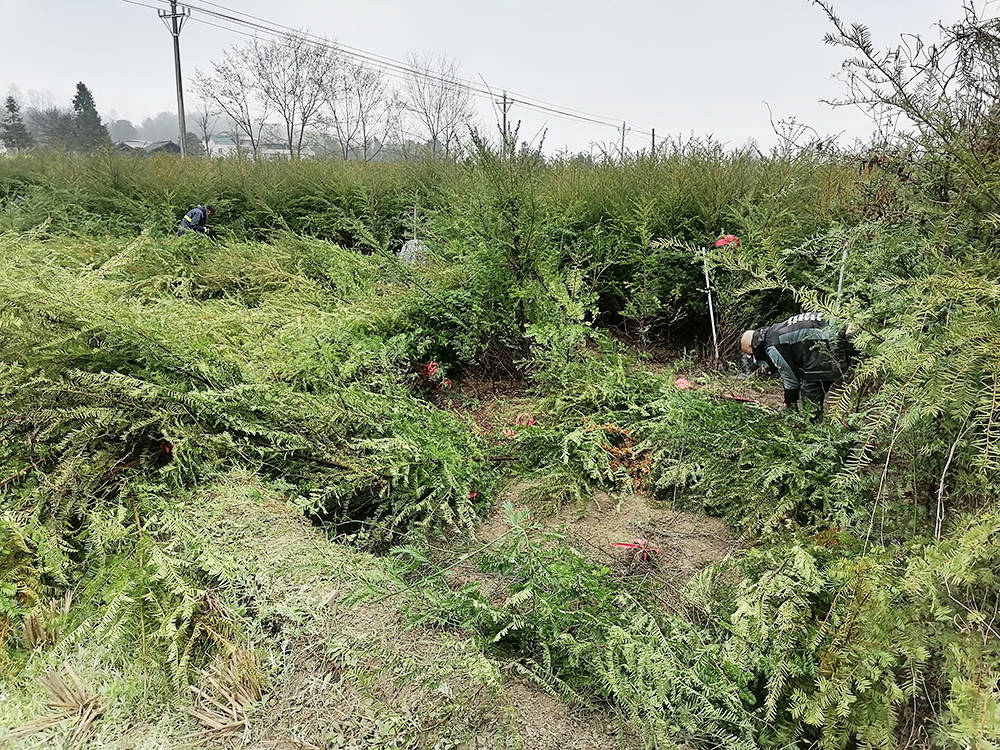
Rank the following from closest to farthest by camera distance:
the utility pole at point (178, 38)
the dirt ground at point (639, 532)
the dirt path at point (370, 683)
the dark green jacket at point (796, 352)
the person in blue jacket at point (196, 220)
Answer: the dirt path at point (370, 683), the dirt ground at point (639, 532), the dark green jacket at point (796, 352), the person in blue jacket at point (196, 220), the utility pole at point (178, 38)

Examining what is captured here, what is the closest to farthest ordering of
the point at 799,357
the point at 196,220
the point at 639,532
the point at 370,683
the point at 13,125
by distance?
1. the point at 370,683
2. the point at 639,532
3. the point at 799,357
4. the point at 196,220
5. the point at 13,125

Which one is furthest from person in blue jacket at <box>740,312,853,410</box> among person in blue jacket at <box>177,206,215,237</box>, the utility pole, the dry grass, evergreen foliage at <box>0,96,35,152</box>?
evergreen foliage at <box>0,96,35,152</box>

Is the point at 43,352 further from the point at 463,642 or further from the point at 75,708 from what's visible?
the point at 463,642

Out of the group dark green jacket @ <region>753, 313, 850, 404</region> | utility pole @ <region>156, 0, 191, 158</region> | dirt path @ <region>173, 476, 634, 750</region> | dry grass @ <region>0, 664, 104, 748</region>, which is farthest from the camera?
utility pole @ <region>156, 0, 191, 158</region>

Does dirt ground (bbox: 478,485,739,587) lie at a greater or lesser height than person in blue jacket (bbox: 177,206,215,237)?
lesser

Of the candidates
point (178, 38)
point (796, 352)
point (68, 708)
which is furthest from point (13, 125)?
point (796, 352)

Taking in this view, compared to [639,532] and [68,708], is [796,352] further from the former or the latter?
[68,708]

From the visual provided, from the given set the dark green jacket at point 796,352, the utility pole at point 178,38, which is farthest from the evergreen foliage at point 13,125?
the dark green jacket at point 796,352

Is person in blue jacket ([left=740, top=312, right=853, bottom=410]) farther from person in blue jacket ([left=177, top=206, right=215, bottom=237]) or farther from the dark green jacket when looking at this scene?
person in blue jacket ([left=177, top=206, right=215, bottom=237])

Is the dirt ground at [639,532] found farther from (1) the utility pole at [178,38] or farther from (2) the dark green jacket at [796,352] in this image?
(1) the utility pole at [178,38]

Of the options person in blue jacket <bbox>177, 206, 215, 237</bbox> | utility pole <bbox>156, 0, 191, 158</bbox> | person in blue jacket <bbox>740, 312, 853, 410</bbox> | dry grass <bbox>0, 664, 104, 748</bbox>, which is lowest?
dry grass <bbox>0, 664, 104, 748</bbox>

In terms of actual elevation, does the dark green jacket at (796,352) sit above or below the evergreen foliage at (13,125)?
below

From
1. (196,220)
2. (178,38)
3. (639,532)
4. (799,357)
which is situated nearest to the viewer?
(639,532)

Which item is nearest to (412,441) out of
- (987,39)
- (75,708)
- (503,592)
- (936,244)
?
(503,592)
